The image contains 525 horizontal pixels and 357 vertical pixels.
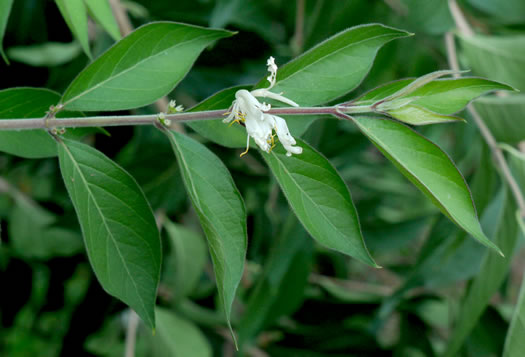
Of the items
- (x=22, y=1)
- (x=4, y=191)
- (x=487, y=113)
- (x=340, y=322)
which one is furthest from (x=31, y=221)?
(x=487, y=113)

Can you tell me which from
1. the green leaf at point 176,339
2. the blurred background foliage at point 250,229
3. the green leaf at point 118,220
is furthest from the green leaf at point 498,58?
the green leaf at point 176,339

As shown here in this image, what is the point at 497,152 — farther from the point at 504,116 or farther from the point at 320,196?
the point at 320,196

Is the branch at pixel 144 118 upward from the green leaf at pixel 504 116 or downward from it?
upward

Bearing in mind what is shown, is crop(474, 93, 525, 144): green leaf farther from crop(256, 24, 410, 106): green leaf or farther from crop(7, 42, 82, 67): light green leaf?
crop(7, 42, 82, 67): light green leaf

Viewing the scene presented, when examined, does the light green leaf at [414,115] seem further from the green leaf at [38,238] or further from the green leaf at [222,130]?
the green leaf at [38,238]

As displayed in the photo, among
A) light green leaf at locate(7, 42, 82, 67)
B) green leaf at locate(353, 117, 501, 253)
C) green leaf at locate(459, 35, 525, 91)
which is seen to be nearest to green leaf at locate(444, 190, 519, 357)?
green leaf at locate(459, 35, 525, 91)

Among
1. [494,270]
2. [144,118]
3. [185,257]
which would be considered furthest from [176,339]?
[144,118]

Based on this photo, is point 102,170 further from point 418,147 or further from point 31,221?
point 31,221
